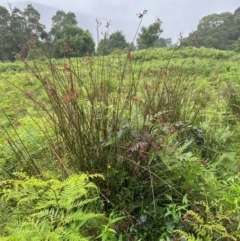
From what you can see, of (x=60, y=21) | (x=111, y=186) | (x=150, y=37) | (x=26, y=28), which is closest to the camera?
(x=111, y=186)

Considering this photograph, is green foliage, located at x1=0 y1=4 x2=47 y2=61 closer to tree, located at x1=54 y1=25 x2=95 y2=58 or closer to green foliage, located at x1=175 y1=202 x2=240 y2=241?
tree, located at x1=54 y1=25 x2=95 y2=58

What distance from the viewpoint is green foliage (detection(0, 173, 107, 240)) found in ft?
4.20

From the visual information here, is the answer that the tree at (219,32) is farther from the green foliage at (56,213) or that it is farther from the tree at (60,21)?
the green foliage at (56,213)

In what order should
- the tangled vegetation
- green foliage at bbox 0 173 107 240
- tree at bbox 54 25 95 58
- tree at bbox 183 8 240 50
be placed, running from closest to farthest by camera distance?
green foliage at bbox 0 173 107 240
the tangled vegetation
tree at bbox 54 25 95 58
tree at bbox 183 8 240 50

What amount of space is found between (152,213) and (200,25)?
103 ft

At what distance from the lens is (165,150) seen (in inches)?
64.5

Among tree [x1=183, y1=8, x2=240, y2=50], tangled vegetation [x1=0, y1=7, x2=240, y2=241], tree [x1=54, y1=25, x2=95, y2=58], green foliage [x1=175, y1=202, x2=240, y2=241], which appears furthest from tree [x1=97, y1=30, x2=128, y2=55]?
tree [x1=183, y1=8, x2=240, y2=50]

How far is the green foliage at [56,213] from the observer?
128 centimetres

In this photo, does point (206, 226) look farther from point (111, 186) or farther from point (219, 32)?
point (219, 32)

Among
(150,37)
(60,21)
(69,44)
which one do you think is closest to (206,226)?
(150,37)

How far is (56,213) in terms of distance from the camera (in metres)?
1.37

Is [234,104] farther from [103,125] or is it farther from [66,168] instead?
[66,168]

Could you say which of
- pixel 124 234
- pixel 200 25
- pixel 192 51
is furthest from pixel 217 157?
pixel 200 25

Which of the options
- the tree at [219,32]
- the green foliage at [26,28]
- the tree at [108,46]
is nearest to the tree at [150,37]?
the tree at [108,46]
